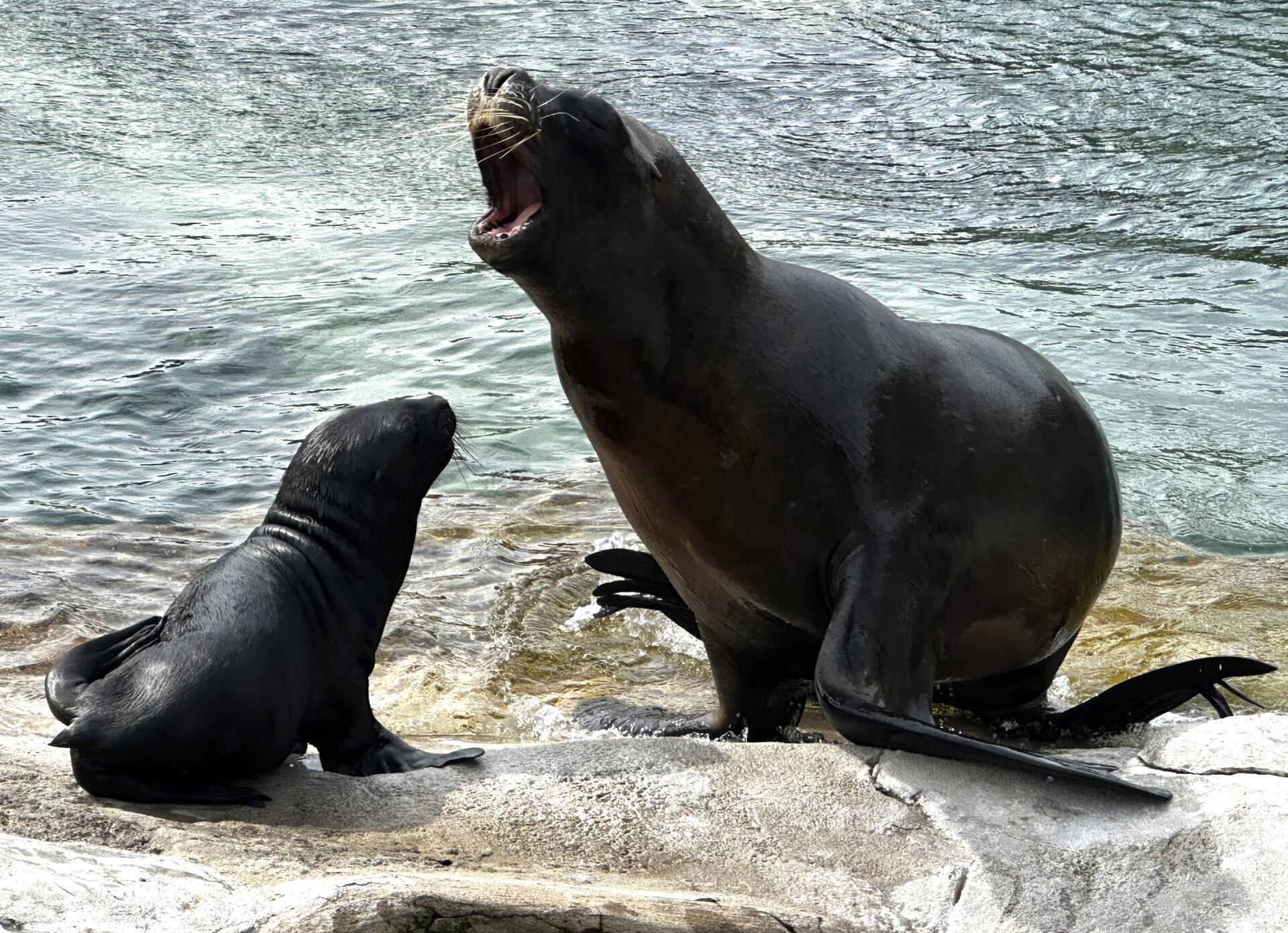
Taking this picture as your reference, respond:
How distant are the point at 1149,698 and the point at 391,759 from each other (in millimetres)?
2062

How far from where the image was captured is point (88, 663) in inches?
152

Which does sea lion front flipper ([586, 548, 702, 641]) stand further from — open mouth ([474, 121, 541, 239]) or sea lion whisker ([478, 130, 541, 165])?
sea lion whisker ([478, 130, 541, 165])

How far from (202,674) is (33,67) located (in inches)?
493

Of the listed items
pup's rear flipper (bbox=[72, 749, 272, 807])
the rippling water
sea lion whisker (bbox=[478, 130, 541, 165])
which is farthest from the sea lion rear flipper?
sea lion whisker (bbox=[478, 130, 541, 165])

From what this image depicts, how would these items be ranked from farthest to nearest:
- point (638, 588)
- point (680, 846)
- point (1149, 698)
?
point (638, 588) → point (1149, 698) → point (680, 846)

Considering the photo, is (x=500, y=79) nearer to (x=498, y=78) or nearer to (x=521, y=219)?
(x=498, y=78)

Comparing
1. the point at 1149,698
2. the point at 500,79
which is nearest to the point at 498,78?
the point at 500,79

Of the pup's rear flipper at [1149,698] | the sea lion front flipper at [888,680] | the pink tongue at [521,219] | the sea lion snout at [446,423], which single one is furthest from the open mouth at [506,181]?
the pup's rear flipper at [1149,698]

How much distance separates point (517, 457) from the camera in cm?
835

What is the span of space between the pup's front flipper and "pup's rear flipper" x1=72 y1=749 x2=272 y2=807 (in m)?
0.37

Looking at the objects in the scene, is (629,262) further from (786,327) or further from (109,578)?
(109,578)

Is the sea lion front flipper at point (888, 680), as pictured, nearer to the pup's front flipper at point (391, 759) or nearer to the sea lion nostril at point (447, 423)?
the pup's front flipper at point (391, 759)

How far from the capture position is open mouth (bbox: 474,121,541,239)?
3.82m

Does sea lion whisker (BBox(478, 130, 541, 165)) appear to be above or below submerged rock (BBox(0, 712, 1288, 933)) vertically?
above
